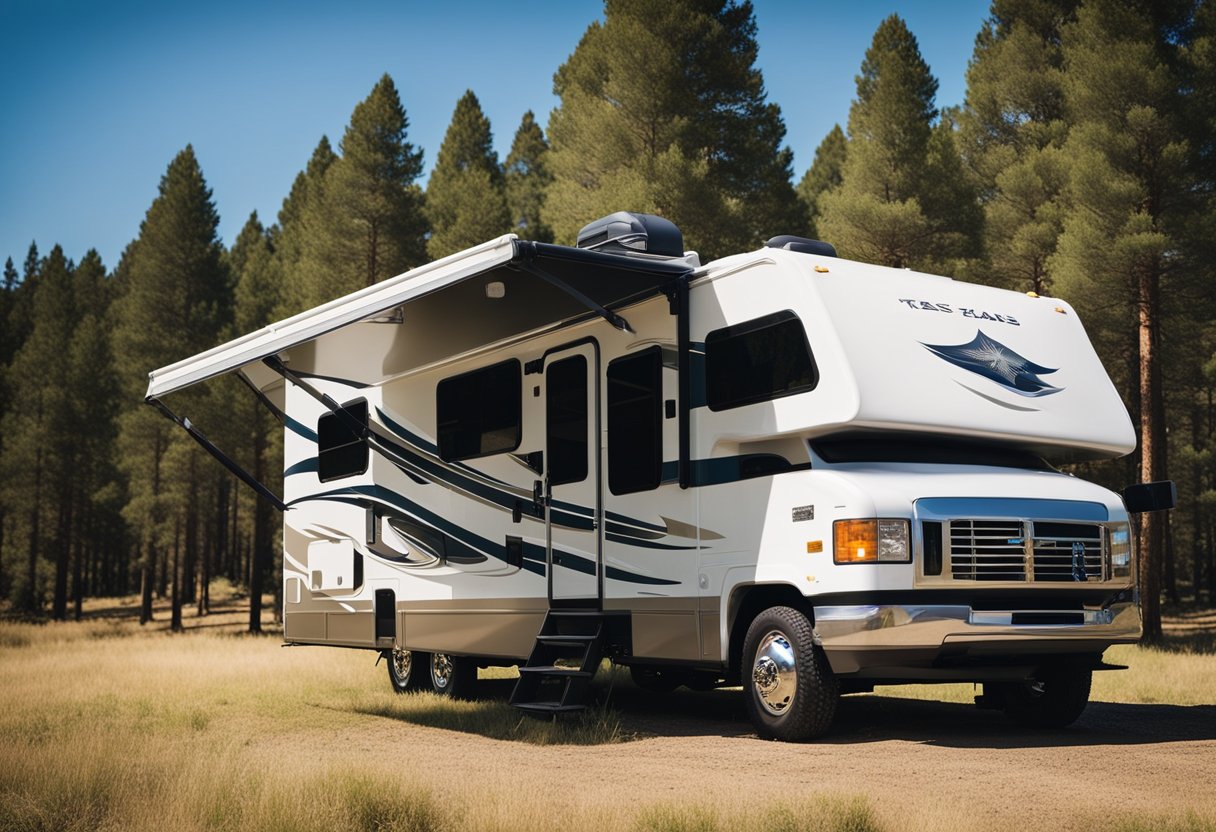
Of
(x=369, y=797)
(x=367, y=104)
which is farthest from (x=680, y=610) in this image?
(x=367, y=104)

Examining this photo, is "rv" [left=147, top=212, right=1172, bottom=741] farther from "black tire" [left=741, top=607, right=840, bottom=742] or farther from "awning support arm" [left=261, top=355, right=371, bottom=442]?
"awning support arm" [left=261, top=355, right=371, bottom=442]

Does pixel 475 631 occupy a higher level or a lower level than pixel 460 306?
lower

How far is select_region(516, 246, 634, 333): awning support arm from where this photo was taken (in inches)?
356

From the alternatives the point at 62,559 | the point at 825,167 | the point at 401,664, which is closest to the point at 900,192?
the point at 401,664

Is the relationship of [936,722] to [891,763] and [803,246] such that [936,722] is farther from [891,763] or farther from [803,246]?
[803,246]

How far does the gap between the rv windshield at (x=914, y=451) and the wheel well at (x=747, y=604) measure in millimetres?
967

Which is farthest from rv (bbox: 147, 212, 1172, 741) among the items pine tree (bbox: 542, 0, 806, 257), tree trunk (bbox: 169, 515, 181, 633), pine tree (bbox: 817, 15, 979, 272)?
tree trunk (bbox: 169, 515, 181, 633)

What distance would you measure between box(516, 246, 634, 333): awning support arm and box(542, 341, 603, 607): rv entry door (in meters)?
0.46

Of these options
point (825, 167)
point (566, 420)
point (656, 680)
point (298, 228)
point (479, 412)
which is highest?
point (825, 167)

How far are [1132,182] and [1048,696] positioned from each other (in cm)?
1368

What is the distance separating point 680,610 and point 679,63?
1654 centimetres

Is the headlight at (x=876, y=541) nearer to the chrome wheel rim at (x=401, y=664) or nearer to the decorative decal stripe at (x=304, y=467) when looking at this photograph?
the chrome wheel rim at (x=401, y=664)

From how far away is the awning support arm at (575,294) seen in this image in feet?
29.7

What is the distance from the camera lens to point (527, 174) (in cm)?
5334
